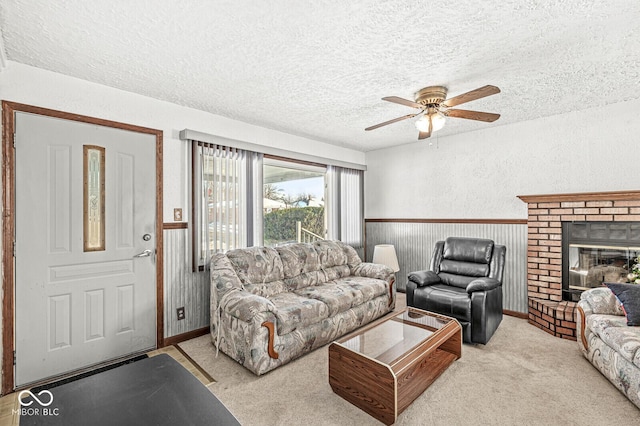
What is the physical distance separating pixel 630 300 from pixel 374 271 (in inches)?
93.9

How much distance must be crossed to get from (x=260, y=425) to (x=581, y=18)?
3.13 metres

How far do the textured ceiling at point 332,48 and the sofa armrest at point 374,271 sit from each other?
2.13 m

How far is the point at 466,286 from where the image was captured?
11.5ft

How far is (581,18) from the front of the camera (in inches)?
70.6

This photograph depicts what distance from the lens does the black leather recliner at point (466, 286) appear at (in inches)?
118

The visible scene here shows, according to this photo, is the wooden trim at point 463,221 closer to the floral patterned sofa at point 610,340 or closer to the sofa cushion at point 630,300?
the floral patterned sofa at point 610,340

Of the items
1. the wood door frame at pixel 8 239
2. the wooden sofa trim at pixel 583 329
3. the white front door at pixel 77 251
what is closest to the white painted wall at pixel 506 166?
the wooden sofa trim at pixel 583 329

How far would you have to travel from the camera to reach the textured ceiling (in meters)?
1.73

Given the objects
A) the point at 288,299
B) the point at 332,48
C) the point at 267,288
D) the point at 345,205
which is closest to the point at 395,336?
the point at 288,299

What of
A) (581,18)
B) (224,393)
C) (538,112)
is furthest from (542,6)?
(224,393)

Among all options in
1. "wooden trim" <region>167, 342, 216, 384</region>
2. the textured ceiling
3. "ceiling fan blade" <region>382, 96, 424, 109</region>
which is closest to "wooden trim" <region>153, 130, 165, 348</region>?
"wooden trim" <region>167, 342, 216, 384</region>

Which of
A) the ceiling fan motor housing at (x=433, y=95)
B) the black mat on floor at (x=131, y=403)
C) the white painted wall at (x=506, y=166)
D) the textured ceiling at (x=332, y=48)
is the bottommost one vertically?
the black mat on floor at (x=131, y=403)

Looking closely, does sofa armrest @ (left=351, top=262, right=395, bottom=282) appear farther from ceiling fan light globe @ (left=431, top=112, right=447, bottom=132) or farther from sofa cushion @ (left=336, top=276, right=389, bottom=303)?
ceiling fan light globe @ (left=431, top=112, right=447, bottom=132)

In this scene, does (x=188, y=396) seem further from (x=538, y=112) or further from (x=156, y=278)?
(x=538, y=112)
